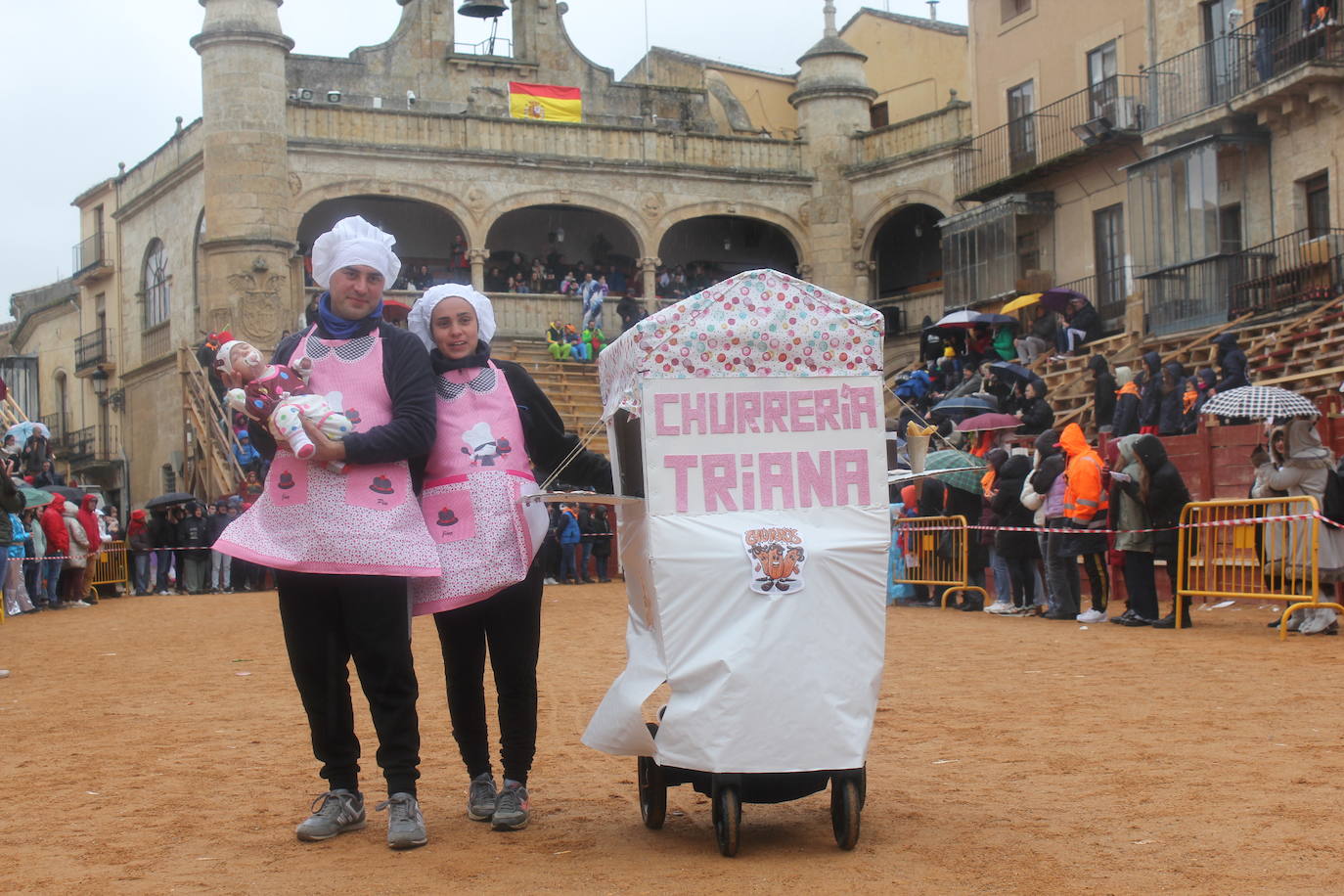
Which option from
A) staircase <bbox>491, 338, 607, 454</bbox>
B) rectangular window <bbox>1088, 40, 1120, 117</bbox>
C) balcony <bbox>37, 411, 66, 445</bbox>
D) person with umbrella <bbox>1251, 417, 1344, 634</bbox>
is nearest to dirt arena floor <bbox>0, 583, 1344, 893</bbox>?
person with umbrella <bbox>1251, 417, 1344, 634</bbox>

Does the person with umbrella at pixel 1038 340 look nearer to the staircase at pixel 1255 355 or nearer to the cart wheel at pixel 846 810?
the staircase at pixel 1255 355

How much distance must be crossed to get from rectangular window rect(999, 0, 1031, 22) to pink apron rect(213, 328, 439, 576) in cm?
3306

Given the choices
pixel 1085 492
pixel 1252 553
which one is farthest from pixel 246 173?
pixel 1252 553

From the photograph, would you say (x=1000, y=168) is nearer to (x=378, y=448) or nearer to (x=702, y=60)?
(x=702, y=60)

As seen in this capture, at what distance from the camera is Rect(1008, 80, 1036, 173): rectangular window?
36.1 metres

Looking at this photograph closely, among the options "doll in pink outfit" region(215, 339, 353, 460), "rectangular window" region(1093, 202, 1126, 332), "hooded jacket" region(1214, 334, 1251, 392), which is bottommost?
"doll in pink outfit" region(215, 339, 353, 460)

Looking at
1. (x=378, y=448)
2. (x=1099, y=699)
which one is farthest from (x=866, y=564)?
(x=1099, y=699)

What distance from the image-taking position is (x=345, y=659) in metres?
6.02

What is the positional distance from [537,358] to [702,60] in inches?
601

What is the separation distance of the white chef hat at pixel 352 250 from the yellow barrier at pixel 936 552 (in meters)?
13.1

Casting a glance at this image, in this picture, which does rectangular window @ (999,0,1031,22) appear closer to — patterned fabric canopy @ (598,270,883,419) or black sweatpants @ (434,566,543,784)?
patterned fabric canopy @ (598,270,883,419)

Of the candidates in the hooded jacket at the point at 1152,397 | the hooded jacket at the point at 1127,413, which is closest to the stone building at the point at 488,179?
the hooded jacket at the point at 1127,413

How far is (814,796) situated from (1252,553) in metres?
8.57

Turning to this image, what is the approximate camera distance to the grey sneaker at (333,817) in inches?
225
